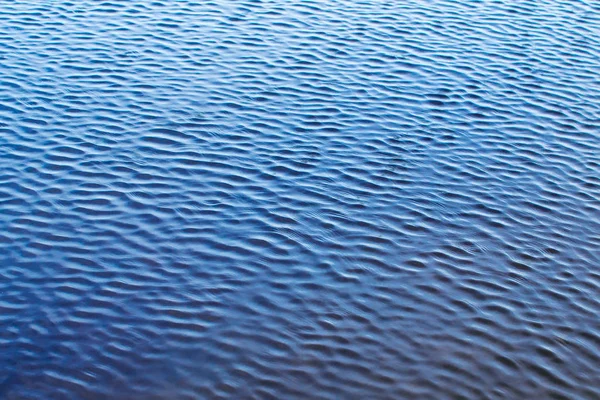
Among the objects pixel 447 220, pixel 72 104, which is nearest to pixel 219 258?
pixel 447 220

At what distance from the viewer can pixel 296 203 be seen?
61.3ft

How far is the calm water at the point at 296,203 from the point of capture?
47.7 ft

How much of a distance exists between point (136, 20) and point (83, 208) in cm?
1063

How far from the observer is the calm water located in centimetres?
1453

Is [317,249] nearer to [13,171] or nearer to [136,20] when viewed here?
[13,171]

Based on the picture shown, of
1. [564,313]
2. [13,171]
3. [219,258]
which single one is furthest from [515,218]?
[13,171]

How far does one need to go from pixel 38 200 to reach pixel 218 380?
6552 millimetres

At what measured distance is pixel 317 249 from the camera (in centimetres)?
1725

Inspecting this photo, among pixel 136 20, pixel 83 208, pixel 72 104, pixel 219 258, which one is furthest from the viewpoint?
pixel 136 20

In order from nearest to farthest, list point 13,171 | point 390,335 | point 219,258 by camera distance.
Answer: point 390,335, point 219,258, point 13,171

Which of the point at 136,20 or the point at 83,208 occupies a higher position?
the point at 136,20

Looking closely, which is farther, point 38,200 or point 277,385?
point 38,200

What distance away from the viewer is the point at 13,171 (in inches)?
766

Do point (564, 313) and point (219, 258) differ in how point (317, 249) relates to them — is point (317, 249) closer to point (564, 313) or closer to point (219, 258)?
point (219, 258)
